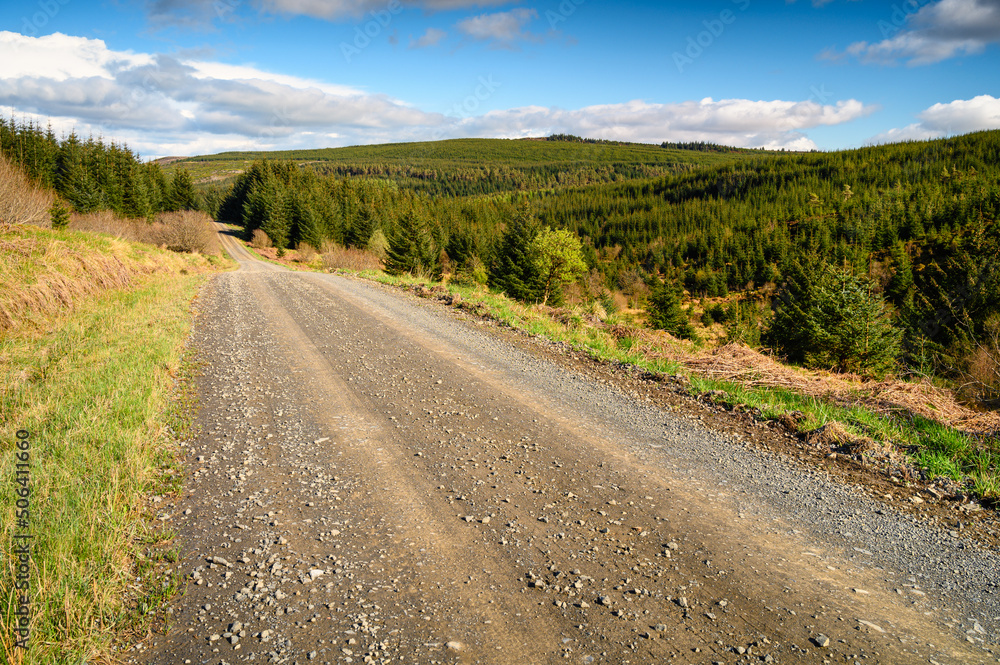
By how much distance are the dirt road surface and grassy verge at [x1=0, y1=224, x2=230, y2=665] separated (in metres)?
0.35

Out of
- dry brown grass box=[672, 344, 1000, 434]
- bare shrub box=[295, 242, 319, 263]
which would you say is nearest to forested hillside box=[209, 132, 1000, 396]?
dry brown grass box=[672, 344, 1000, 434]

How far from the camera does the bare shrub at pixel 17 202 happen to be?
50.0 feet

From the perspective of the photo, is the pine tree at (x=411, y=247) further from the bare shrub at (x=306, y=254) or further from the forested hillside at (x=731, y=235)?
the bare shrub at (x=306, y=254)

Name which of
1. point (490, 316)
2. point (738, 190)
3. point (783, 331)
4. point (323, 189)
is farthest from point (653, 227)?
point (490, 316)

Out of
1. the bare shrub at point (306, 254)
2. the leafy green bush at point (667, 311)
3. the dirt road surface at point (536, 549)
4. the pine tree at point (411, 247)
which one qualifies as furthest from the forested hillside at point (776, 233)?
the dirt road surface at point (536, 549)

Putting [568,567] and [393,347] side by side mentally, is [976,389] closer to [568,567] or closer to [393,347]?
[568,567]

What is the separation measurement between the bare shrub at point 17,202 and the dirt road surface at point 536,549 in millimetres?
15650

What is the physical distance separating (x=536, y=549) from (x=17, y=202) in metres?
21.6

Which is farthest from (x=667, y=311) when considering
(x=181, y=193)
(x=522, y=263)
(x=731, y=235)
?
(x=181, y=193)

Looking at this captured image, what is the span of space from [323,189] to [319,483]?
93422 mm

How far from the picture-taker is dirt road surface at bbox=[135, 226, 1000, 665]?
9.00 ft

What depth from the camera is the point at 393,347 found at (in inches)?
386

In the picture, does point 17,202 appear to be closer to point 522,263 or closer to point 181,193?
point 522,263

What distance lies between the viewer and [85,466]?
4.39 metres
